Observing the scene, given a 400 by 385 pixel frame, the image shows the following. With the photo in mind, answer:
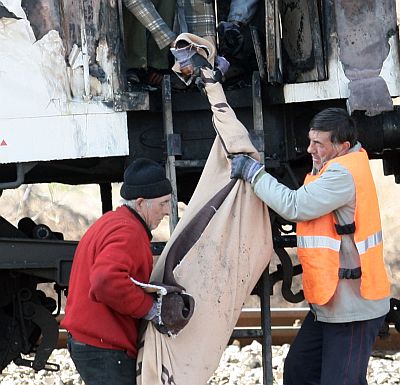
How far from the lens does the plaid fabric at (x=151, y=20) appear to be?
5.23 metres

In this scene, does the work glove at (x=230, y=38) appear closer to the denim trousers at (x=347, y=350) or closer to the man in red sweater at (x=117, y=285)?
the man in red sweater at (x=117, y=285)

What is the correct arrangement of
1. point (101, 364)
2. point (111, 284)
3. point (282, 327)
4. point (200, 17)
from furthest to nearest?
point (282, 327) < point (200, 17) < point (101, 364) < point (111, 284)

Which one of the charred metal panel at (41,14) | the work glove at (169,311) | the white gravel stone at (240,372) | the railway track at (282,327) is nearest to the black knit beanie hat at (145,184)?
the work glove at (169,311)

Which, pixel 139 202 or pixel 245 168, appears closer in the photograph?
pixel 139 202

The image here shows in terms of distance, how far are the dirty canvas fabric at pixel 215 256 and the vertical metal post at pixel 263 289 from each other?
384 mm

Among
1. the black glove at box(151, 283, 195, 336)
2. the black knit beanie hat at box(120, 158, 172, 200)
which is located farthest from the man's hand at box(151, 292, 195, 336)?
the black knit beanie hat at box(120, 158, 172, 200)

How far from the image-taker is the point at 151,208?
440cm

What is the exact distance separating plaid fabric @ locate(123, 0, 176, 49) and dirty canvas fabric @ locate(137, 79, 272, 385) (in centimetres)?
45

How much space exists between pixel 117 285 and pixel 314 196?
1005 mm

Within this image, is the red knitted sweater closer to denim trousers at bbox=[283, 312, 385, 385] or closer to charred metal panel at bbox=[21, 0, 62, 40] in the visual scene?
denim trousers at bbox=[283, 312, 385, 385]

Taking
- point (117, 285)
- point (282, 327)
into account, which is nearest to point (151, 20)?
point (117, 285)

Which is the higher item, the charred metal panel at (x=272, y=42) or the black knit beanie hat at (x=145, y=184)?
the charred metal panel at (x=272, y=42)

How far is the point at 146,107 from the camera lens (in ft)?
17.3

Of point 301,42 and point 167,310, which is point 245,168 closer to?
point 167,310
